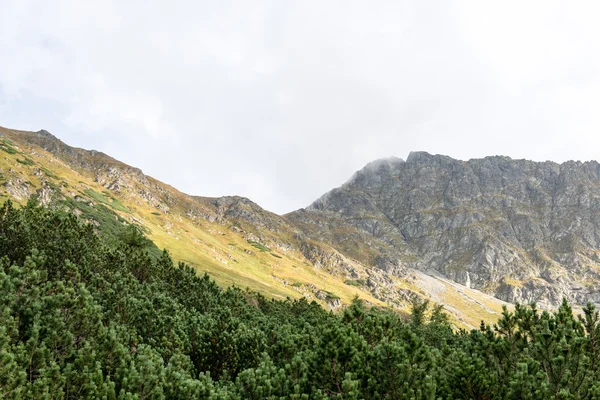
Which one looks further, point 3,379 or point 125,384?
point 125,384

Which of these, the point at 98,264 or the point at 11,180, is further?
the point at 11,180

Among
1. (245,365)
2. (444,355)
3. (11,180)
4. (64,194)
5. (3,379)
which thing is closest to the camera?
(3,379)

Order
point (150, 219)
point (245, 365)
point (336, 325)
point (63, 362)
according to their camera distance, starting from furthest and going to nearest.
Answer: point (150, 219) < point (245, 365) < point (63, 362) < point (336, 325)

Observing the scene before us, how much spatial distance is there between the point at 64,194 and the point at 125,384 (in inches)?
4454

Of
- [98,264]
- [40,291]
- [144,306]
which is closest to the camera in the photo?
[40,291]

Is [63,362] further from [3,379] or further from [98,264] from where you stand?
[98,264]

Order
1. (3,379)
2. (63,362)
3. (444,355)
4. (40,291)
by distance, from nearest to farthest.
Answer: (3,379), (63,362), (444,355), (40,291)

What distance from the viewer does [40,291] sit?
17859mm

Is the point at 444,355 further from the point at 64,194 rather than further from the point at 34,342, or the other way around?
the point at 64,194

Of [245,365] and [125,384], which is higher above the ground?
[125,384]

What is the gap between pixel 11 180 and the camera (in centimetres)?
9300

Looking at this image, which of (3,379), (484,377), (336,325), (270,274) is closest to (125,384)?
(3,379)

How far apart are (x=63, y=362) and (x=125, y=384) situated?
4268 mm

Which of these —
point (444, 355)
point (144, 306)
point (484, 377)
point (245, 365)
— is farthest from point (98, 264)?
point (484, 377)
